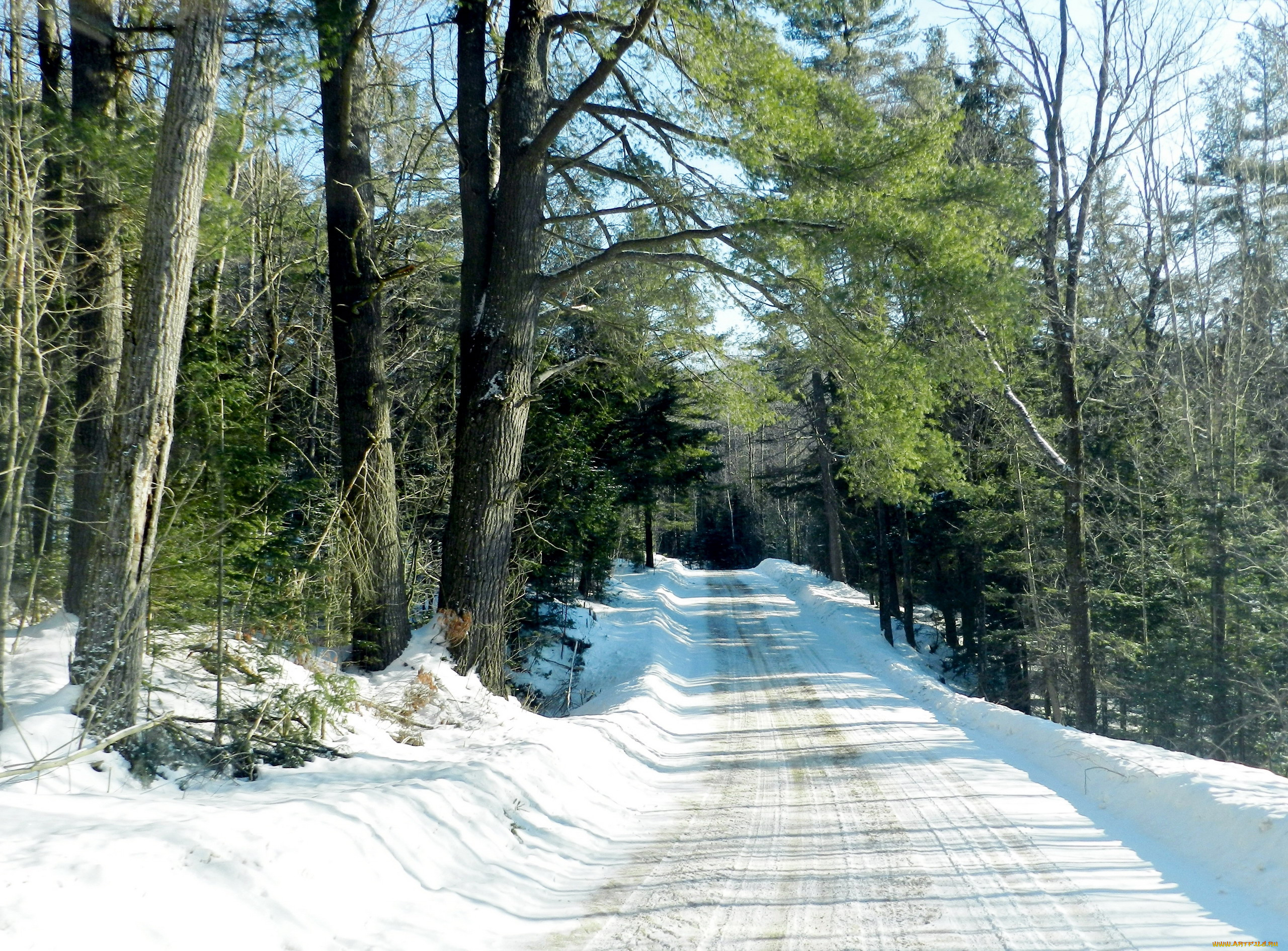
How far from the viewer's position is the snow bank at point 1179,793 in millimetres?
4824

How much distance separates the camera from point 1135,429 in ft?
60.8

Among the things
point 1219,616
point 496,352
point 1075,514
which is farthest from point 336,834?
point 1219,616

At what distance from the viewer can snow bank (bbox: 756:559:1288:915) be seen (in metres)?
4.82

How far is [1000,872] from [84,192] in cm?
840

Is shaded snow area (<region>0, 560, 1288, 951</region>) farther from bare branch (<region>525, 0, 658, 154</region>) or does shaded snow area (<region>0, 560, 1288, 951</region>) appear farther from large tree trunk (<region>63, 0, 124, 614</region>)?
bare branch (<region>525, 0, 658, 154</region>)

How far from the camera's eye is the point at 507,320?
8.31 meters

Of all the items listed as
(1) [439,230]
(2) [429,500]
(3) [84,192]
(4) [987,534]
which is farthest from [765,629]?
(3) [84,192]

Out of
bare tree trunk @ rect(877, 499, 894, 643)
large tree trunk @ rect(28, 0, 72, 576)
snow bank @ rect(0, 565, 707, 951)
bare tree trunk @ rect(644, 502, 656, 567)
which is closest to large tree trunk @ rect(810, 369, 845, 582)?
bare tree trunk @ rect(877, 499, 894, 643)

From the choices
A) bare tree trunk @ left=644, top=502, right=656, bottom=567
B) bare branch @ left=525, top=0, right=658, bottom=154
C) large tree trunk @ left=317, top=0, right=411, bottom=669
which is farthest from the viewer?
bare tree trunk @ left=644, top=502, right=656, bottom=567

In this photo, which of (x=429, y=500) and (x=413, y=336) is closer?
(x=429, y=500)

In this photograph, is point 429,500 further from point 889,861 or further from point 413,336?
point 889,861

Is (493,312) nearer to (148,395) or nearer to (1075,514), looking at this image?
(148,395)

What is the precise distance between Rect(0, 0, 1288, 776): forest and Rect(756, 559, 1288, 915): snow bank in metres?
3.40

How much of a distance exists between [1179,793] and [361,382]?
26.2 ft
